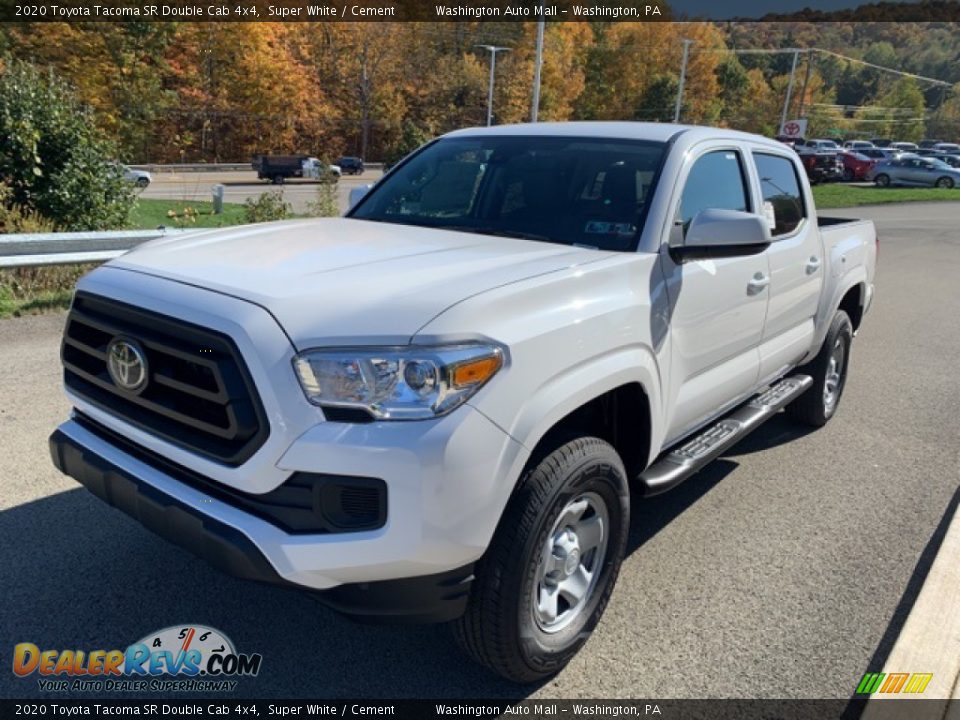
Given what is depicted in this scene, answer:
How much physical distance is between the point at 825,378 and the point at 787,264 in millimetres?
1413

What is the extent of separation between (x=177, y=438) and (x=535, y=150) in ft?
7.58

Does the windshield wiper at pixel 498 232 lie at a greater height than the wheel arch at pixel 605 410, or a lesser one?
greater

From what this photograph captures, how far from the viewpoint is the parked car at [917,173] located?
122ft

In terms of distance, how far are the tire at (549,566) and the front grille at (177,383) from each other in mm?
847

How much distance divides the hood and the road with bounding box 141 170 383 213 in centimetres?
1407

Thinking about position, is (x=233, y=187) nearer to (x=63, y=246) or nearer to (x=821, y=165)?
(x=821, y=165)

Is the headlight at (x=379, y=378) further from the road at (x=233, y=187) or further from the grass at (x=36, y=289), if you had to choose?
the road at (x=233, y=187)

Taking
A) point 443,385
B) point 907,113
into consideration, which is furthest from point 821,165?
point 907,113

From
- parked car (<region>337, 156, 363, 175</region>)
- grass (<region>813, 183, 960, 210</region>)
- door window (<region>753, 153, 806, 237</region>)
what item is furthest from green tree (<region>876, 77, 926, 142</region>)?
door window (<region>753, 153, 806, 237</region>)

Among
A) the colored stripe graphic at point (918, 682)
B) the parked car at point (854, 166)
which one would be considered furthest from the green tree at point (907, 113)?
the colored stripe graphic at point (918, 682)

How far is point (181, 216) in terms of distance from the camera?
16.8 metres

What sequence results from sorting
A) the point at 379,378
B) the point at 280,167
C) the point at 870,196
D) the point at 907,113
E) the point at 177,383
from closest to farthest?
the point at 379,378, the point at 177,383, the point at 870,196, the point at 280,167, the point at 907,113

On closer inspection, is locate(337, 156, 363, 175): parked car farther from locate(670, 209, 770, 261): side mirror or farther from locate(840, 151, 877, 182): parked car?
locate(670, 209, 770, 261): side mirror

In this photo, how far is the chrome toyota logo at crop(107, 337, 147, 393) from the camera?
2.47 m
